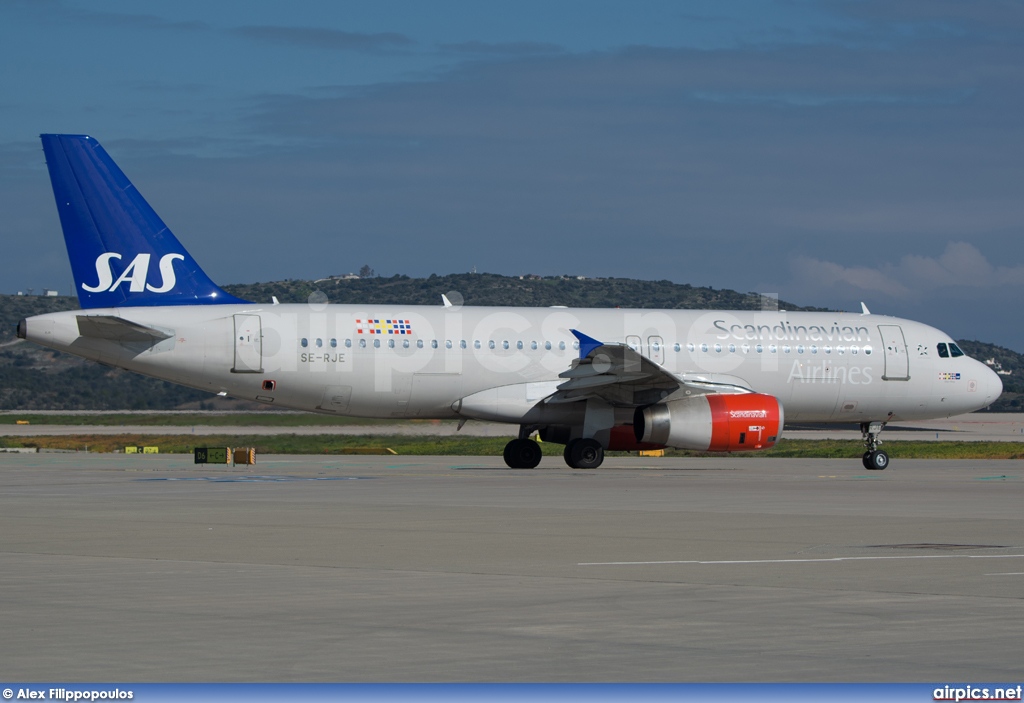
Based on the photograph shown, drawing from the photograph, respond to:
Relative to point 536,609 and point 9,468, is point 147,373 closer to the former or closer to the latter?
point 9,468

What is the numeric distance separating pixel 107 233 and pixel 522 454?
10.8 m

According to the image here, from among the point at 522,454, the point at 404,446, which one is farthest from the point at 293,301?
the point at 522,454

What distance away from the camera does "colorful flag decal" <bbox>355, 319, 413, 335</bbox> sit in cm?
3080

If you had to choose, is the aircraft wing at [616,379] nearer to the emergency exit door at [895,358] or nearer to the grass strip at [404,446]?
the emergency exit door at [895,358]

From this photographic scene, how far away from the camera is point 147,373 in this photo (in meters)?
29.6

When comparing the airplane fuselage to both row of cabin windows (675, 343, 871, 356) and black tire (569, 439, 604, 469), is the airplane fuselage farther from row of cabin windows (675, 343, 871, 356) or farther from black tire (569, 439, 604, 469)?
black tire (569, 439, 604, 469)

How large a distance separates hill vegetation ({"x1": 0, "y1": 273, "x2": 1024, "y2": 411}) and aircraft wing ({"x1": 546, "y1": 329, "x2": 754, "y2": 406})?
41747 mm

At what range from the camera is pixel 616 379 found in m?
30.2

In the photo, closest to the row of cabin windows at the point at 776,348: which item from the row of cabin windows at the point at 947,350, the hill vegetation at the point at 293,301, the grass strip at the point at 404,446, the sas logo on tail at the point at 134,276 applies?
the row of cabin windows at the point at 947,350

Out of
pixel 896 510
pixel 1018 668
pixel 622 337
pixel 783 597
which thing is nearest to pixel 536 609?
pixel 783 597

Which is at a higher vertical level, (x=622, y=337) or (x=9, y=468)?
(x=622, y=337)

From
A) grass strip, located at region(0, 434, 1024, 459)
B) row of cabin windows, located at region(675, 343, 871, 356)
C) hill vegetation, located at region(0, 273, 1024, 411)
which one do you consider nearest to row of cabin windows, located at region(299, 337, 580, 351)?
row of cabin windows, located at region(675, 343, 871, 356)

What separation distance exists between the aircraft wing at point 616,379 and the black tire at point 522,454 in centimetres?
169

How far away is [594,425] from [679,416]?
8.31ft
